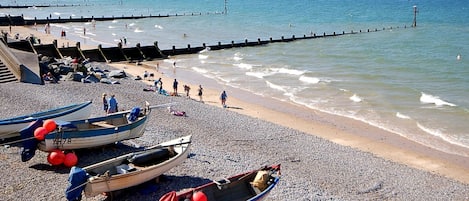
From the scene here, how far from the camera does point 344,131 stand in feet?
80.3

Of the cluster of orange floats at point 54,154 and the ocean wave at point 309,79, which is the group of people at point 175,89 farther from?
the cluster of orange floats at point 54,154

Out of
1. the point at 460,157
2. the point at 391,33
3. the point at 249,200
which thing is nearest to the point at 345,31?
the point at 391,33

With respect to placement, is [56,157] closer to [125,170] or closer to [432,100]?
[125,170]

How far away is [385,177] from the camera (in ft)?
57.9

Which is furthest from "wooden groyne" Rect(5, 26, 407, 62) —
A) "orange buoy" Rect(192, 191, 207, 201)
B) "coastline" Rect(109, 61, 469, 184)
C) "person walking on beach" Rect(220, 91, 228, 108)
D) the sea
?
"orange buoy" Rect(192, 191, 207, 201)

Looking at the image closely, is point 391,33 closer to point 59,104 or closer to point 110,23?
point 110,23

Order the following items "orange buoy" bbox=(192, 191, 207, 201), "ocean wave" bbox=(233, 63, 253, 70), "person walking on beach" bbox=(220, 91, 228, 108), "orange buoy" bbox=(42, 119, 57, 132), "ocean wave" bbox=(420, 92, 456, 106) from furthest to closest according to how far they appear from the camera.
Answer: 1. "ocean wave" bbox=(233, 63, 253, 70)
2. "ocean wave" bbox=(420, 92, 456, 106)
3. "person walking on beach" bbox=(220, 91, 228, 108)
4. "orange buoy" bbox=(42, 119, 57, 132)
5. "orange buoy" bbox=(192, 191, 207, 201)

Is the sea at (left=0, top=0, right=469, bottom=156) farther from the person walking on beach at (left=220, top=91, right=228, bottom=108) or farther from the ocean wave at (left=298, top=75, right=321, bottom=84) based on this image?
the person walking on beach at (left=220, top=91, right=228, bottom=108)

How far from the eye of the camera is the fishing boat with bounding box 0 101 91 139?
54.1 feet

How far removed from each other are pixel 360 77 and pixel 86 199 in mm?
26879

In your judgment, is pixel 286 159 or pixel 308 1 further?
pixel 308 1

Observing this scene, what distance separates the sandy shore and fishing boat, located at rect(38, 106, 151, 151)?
0.69 m

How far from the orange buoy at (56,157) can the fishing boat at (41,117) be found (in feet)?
6.02

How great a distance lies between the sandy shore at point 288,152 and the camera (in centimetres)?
1585
